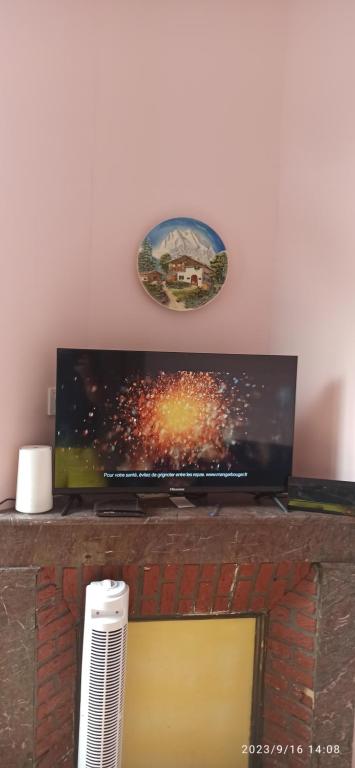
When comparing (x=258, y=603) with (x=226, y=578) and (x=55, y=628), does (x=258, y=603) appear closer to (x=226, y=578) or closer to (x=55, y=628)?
(x=226, y=578)

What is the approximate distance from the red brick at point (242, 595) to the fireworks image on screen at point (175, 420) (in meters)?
0.46

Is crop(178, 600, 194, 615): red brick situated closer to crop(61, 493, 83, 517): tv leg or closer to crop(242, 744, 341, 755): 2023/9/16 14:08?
crop(61, 493, 83, 517): tv leg

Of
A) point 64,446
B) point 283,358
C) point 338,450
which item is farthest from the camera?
point 338,450

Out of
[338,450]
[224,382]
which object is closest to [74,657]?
[224,382]

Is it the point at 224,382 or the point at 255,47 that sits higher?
the point at 255,47

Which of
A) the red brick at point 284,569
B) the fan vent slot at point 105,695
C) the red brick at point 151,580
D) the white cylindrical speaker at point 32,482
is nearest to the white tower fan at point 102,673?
the fan vent slot at point 105,695

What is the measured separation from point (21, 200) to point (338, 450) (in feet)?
5.12

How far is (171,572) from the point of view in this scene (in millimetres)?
2006

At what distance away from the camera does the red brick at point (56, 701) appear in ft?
6.31

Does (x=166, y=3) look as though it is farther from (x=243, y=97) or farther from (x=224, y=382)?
(x=224, y=382)

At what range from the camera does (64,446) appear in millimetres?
1971

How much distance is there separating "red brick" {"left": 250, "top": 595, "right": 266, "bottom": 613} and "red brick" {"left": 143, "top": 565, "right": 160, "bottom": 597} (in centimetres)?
39

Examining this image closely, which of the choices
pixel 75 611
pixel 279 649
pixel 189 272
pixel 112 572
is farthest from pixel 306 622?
pixel 189 272

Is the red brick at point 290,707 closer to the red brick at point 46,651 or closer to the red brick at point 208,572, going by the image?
the red brick at point 208,572
